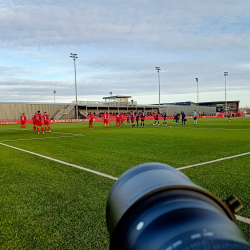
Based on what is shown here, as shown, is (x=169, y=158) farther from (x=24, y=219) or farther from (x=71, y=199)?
(x=24, y=219)

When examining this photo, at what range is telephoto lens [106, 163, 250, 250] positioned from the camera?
0.85 m

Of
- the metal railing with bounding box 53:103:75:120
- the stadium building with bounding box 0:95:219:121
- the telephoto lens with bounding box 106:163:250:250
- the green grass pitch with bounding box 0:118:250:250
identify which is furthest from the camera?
the metal railing with bounding box 53:103:75:120

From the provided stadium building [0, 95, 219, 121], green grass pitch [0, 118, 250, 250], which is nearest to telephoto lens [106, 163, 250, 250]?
green grass pitch [0, 118, 250, 250]

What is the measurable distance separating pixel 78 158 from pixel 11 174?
2.14 metres

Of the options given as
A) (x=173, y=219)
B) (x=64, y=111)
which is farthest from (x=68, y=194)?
(x=64, y=111)

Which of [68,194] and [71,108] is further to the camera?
[71,108]

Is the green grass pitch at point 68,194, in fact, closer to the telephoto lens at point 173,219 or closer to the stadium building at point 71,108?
the telephoto lens at point 173,219

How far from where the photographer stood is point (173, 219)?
923 millimetres

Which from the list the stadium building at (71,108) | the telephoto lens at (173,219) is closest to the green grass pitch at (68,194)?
the telephoto lens at (173,219)

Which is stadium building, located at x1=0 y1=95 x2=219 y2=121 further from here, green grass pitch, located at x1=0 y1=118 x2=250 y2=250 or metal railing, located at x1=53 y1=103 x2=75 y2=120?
green grass pitch, located at x1=0 y1=118 x2=250 y2=250

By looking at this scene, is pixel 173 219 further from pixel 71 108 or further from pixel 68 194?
pixel 71 108

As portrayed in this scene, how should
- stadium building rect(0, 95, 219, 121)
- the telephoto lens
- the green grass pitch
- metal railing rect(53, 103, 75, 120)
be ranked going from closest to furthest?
the telephoto lens
the green grass pitch
stadium building rect(0, 95, 219, 121)
metal railing rect(53, 103, 75, 120)

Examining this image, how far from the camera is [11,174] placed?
17.2 feet

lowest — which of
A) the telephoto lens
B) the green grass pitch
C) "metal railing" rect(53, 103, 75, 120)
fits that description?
the green grass pitch
